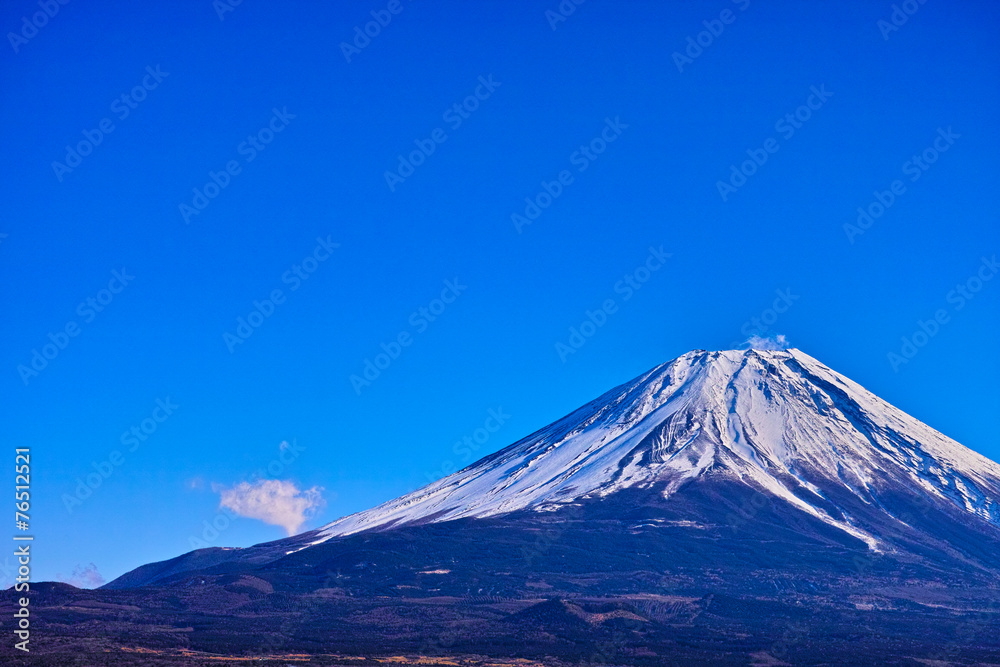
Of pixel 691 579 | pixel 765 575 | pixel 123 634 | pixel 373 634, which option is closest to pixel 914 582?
pixel 765 575

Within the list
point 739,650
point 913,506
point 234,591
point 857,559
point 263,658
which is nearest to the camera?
point 263,658

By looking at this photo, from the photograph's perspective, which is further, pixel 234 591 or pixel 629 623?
pixel 234 591

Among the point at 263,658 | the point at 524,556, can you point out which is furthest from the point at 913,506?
the point at 263,658

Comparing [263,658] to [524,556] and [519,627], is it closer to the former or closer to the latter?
[519,627]

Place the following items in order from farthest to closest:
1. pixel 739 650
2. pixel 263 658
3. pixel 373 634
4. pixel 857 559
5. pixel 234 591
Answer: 1. pixel 857 559
2. pixel 234 591
3. pixel 373 634
4. pixel 739 650
5. pixel 263 658

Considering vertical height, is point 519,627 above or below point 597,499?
below

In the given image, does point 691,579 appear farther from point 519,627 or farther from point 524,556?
point 519,627

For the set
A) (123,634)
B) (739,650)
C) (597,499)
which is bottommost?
(739,650)
